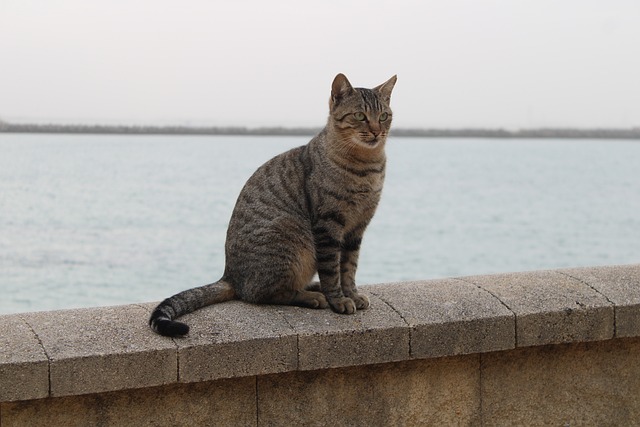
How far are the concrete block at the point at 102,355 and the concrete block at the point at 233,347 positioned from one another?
0.07 metres

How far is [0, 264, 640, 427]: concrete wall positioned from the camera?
2977 mm

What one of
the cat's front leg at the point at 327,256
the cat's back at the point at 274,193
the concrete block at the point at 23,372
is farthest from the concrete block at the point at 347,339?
the concrete block at the point at 23,372

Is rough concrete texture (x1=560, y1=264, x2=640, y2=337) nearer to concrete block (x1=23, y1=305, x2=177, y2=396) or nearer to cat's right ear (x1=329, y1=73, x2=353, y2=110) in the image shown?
cat's right ear (x1=329, y1=73, x2=353, y2=110)

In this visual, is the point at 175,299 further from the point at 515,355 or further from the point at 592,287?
the point at 592,287

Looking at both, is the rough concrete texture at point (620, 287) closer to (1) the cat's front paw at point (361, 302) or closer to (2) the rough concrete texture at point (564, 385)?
(2) the rough concrete texture at point (564, 385)

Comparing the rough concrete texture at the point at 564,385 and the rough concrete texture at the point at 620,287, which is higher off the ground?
the rough concrete texture at the point at 620,287

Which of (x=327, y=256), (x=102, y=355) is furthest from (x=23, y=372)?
(x=327, y=256)

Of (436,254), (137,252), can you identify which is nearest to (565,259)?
(436,254)

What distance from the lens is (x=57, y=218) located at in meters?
25.2

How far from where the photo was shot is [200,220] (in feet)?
92.7

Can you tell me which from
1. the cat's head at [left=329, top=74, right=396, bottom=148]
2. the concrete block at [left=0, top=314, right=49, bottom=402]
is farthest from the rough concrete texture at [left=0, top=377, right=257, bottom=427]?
the cat's head at [left=329, top=74, right=396, bottom=148]

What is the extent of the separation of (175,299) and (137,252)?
69.3 feet

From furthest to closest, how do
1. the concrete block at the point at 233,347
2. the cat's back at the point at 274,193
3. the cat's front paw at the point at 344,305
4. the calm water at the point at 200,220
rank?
1. the calm water at the point at 200,220
2. the cat's back at the point at 274,193
3. the cat's front paw at the point at 344,305
4. the concrete block at the point at 233,347

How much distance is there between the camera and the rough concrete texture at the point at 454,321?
3404mm
